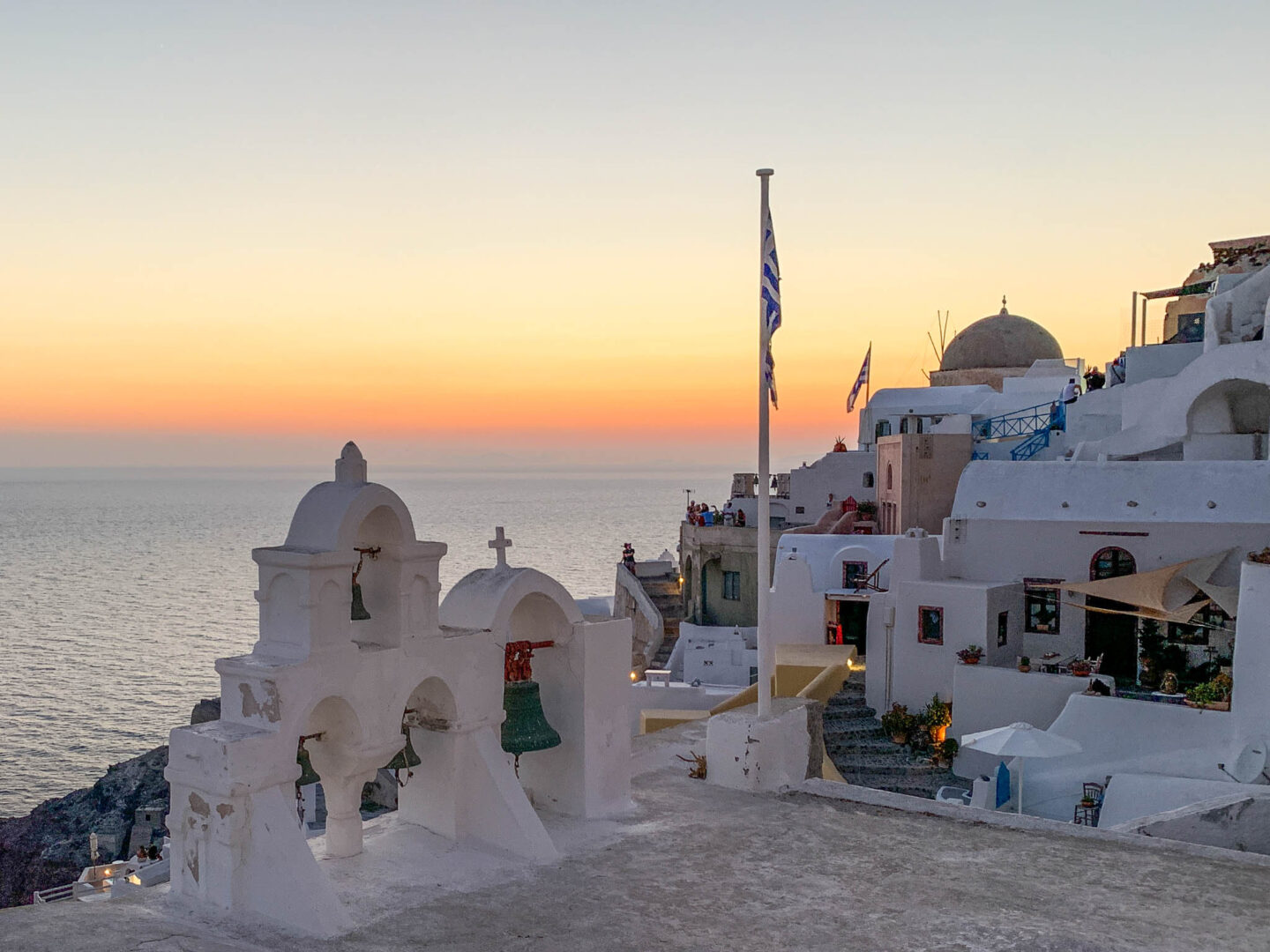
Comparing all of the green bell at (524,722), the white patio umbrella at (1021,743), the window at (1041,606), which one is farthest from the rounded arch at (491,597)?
the window at (1041,606)

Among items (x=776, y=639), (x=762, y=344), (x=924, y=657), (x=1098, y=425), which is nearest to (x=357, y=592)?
(x=762, y=344)

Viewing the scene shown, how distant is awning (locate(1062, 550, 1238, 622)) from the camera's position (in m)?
20.1

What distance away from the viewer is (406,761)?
34.7ft

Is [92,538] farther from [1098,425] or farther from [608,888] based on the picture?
[608,888]

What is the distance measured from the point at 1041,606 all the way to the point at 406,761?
16.7 metres

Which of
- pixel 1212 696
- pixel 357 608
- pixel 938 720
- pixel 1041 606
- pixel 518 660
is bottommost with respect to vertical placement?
pixel 938 720

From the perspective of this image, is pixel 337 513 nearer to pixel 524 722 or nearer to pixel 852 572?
pixel 524 722

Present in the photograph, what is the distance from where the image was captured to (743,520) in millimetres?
43156

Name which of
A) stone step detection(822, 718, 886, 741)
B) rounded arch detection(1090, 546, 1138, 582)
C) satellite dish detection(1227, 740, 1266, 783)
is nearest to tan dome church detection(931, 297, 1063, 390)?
rounded arch detection(1090, 546, 1138, 582)

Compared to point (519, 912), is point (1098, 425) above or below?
above

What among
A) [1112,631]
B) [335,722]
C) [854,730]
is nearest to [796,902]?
[335,722]

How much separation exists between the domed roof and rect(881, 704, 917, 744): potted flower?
96.0ft

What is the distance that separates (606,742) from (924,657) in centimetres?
1242

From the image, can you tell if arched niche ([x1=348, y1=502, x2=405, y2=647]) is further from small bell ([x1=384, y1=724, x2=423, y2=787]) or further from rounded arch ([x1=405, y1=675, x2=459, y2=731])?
small bell ([x1=384, y1=724, x2=423, y2=787])
